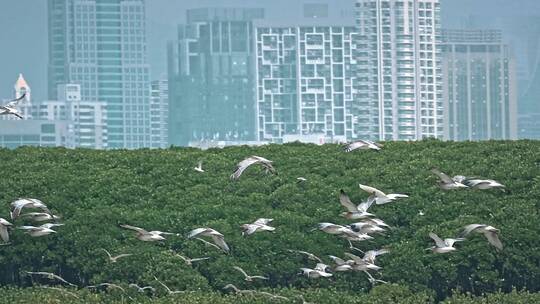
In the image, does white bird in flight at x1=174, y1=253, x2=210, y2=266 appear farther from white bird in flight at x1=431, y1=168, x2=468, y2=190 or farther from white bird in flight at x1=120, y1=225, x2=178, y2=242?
white bird in flight at x1=431, y1=168, x2=468, y2=190

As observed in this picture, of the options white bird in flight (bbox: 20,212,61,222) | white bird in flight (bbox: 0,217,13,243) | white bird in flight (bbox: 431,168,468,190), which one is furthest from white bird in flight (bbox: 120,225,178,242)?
white bird in flight (bbox: 431,168,468,190)

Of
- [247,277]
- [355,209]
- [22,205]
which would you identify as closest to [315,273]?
[247,277]

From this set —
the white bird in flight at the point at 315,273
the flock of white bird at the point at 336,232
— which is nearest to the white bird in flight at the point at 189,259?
the flock of white bird at the point at 336,232

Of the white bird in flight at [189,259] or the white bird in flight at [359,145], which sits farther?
the white bird in flight at [359,145]

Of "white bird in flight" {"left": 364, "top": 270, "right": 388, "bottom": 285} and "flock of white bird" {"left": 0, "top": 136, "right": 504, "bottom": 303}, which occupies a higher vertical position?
"flock of white bird" {"left": 0, "top": 136, "right": 504, "bottom": 303}

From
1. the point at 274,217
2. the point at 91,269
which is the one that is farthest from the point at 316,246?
the point at 91,269

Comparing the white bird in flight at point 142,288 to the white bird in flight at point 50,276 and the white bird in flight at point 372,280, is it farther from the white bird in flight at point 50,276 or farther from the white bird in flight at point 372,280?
the white bird in flight at point 372,280
